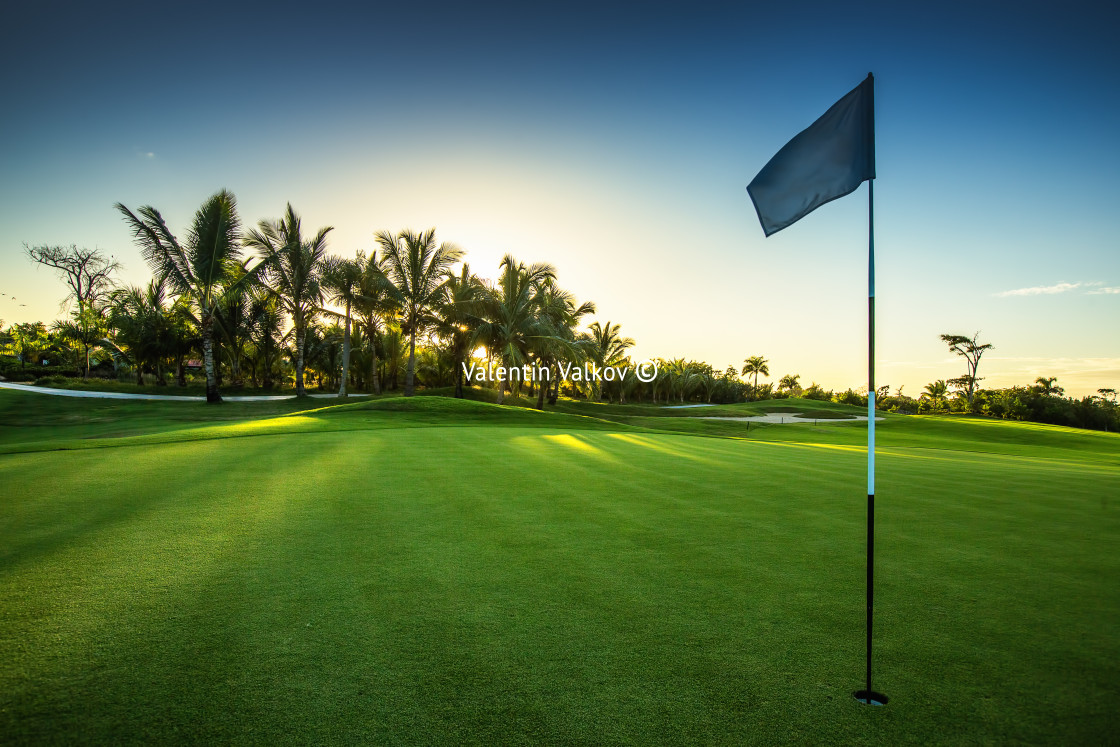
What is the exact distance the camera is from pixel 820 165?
4.75m

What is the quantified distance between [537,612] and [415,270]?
98.1 feet

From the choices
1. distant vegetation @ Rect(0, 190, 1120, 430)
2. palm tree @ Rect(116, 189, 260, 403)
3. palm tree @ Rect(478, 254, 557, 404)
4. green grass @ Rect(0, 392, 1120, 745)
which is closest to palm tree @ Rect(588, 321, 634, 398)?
distant vegetation @ Rect(0, 190, 1120, 430)

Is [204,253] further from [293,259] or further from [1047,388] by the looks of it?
[1047,388]

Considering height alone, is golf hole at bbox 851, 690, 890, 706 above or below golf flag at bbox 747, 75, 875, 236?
below

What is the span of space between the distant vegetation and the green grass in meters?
21.3

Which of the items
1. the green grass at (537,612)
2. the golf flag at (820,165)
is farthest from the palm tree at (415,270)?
the golf flag at (820,165)

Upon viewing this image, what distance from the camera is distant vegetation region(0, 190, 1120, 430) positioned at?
25359mm

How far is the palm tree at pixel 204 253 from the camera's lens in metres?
24.0

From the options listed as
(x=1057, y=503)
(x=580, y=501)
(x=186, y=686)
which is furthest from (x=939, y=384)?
(x=186, y=686)

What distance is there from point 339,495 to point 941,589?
6851 millimetres

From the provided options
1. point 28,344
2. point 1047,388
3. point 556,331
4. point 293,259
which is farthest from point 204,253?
point 1047,388

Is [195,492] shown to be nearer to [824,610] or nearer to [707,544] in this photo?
[707,544]

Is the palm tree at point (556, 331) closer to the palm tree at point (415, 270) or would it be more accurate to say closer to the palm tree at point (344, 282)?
the palm tree at point (415, 270)

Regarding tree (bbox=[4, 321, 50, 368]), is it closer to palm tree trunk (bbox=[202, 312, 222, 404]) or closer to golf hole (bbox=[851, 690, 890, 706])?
palm tree trunk (bbox=[202, 312, 222, 404])
